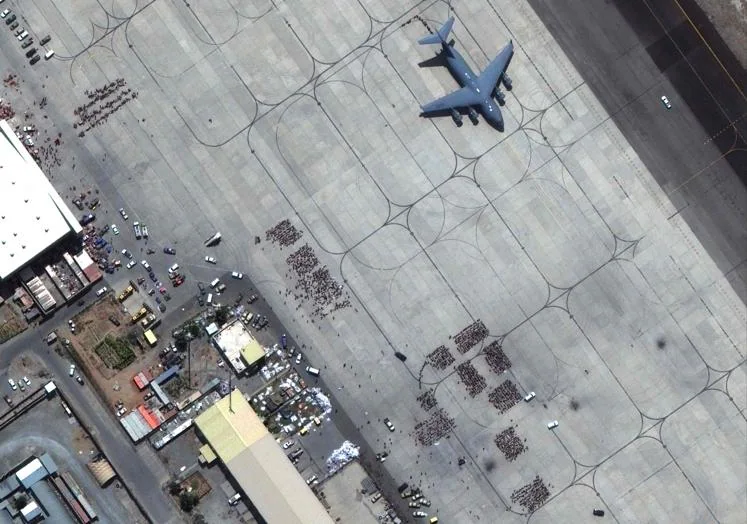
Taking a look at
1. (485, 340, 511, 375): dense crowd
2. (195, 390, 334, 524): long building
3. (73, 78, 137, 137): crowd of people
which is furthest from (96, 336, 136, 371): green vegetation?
(485, 340, 511, 375): dense crowd

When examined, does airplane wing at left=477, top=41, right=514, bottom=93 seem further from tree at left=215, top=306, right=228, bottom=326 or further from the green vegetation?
the green vegetation

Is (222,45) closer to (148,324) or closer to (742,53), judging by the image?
(148,324)

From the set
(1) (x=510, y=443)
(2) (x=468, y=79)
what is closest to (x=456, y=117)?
(2) (x=468, y=79)

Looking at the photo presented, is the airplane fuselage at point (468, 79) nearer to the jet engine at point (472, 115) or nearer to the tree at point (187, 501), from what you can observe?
the jet engine at point (472, 115)

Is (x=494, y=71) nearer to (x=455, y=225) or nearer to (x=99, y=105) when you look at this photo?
(x=455, y=225)

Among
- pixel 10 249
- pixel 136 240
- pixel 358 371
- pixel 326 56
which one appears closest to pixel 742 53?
pixel 326 56

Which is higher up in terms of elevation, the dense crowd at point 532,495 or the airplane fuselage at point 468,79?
the airplane fuselage at point 468,79

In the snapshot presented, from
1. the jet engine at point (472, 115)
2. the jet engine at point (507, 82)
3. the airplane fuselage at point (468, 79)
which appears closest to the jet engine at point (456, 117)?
the jet engine at point (472, 115)

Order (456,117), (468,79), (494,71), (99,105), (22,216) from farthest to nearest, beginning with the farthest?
(456,117)
(494,71)
(99,105)
(468,79)
(22,216)
